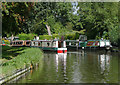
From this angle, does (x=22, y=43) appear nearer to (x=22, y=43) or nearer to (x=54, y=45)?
(x=22, y=43)

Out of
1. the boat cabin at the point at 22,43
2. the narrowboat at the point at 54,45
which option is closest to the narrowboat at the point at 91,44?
the narrowboat at the point at 54,45

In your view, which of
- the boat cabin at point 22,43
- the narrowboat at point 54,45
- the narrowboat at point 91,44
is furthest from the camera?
the boat cabin at point 22,43

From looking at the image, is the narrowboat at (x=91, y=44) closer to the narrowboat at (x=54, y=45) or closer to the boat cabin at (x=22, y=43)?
the narrowboat at (x=54, y=45)

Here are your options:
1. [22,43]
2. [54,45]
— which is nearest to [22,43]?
[22,43]

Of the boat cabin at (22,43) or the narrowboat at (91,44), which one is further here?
the boat cabin at (22,43)

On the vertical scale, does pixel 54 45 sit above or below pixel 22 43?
below

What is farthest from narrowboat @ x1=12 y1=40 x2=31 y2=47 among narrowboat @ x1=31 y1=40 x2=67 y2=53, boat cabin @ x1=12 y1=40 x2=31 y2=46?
narrowboat @ x1=31 y1=40 x2=67 y2=53

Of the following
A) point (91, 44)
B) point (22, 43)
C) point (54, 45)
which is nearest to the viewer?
point (54, 45)

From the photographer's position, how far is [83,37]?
213ft

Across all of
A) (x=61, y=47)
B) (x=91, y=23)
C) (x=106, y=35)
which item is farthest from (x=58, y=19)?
(x=61, y=47)

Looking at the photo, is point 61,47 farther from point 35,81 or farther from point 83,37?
point 35,81

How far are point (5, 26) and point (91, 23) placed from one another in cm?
3227

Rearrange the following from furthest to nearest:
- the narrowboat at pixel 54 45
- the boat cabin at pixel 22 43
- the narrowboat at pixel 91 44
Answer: the boat cabin at pixel 22 43
the narrowboat at pixel 91 44
the narrowboat at pixel 54 45

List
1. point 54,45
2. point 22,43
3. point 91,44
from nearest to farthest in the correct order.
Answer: point 54,45 < point 91,44 < point 22,43
